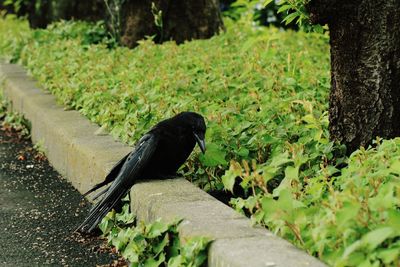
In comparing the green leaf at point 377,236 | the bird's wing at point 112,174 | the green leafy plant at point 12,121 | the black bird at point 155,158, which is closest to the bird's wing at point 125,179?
the black bird at point 155,158

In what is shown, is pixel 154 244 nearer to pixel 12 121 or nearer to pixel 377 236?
pixel 377 236

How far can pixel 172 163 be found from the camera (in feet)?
15.2

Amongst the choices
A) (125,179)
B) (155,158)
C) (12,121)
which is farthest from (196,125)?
(12,121)

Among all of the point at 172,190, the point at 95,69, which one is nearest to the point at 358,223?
the point at 172,190

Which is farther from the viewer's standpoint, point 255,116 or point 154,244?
point 255,116

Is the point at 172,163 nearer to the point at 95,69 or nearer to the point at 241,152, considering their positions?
the point at 241,152

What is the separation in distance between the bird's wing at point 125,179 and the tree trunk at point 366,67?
Answer: 1.00 meters

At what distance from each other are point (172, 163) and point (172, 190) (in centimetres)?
39

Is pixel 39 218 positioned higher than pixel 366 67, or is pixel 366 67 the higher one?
pixel 366 67

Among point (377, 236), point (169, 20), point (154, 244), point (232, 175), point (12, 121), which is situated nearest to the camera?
point (377, 236)

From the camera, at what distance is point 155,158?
4.61 metres

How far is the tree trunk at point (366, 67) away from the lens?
4.38 metres

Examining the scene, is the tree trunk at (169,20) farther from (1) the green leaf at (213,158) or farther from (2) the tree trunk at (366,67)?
(2) the tree trunk at (366,67)

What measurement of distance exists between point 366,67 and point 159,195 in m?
1.21
